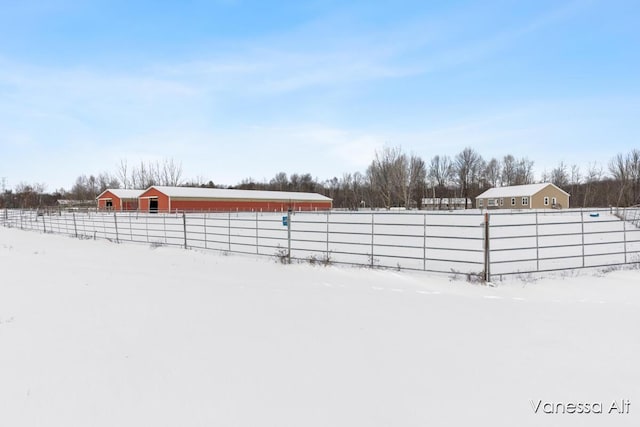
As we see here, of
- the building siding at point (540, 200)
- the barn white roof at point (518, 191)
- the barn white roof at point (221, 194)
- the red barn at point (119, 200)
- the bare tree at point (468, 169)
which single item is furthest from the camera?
the bare tree at point (468, 169)

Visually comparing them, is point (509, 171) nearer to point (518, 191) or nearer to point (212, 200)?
point (518, 191)

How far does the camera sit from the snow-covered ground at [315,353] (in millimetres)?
2633

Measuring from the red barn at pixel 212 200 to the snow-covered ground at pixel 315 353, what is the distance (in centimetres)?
3281

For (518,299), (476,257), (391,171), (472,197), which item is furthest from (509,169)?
(518,299)

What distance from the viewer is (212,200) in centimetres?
4328

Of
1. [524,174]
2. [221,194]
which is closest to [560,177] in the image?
[524,174]

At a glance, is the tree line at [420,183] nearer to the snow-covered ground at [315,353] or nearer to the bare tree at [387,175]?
the bare tree at [387,175]

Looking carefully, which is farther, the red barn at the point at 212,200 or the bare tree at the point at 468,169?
the bare tree at the point at 468,169

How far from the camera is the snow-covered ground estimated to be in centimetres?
263

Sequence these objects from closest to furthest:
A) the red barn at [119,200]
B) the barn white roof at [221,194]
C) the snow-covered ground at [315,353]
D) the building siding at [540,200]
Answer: the snow-covered ground at [315,353] → the barn white roof at [221,194] → the red barn at [119,200] → the building siding at [540,200]

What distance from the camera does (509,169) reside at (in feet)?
274

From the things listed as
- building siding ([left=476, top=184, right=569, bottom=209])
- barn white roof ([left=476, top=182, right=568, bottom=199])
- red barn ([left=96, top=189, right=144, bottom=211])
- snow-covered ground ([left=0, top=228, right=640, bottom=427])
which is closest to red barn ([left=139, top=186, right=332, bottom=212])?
red barn ([left=96, top=189, right=144, bottom=211])

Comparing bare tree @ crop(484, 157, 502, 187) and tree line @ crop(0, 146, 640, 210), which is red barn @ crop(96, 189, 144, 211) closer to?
tree line @ crop(0, 146, 640, 210)

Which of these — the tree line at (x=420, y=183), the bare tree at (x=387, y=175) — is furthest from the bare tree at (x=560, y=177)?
the bare tree at (x=387, y=175)
